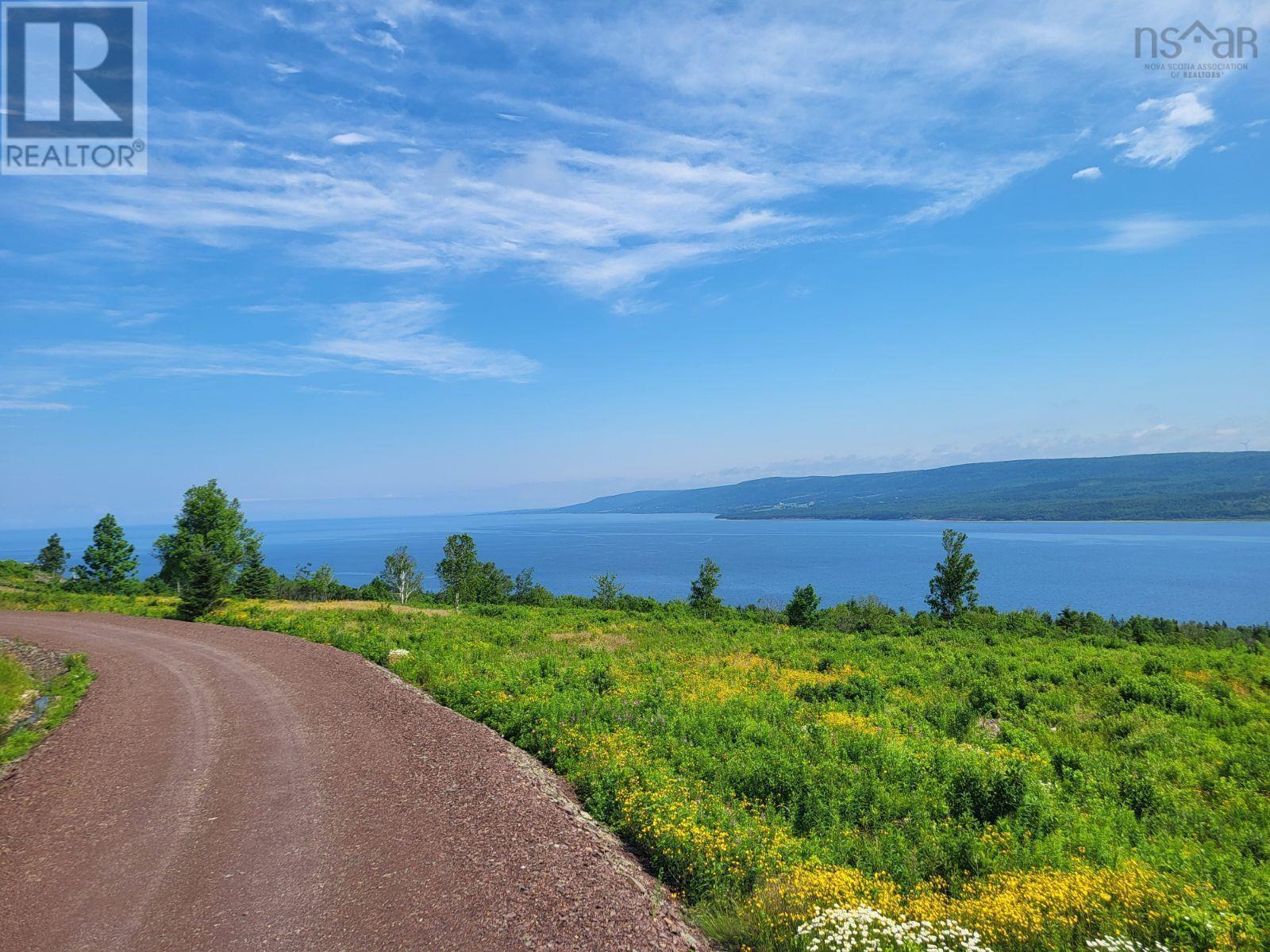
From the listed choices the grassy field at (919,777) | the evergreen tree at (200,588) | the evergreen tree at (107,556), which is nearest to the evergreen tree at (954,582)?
the grassy field at (919,777)

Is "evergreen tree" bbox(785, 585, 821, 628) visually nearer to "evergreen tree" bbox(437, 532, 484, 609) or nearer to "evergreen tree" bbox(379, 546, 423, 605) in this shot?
"evergreen tree" bbox(437, 532, 484, 609)

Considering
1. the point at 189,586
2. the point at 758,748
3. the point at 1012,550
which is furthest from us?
the point at 1012,550

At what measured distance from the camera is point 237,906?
5.69 m

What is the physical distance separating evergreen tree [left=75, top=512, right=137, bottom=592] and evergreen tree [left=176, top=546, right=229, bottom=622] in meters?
35.8

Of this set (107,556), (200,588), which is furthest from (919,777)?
(107,556)

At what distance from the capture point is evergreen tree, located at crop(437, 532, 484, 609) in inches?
2569

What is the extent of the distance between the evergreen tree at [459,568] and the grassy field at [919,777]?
142 ft

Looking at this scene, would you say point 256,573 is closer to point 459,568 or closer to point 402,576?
point 402,576

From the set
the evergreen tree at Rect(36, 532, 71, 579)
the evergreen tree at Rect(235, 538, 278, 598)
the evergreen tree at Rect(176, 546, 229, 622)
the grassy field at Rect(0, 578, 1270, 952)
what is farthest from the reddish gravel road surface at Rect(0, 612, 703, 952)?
the evergreen tree at Rect(36, 532, 71, 579)

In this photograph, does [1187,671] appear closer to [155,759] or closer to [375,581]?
[155,759]

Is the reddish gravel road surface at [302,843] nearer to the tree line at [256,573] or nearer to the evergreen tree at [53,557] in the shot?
the tree line at [256,573]

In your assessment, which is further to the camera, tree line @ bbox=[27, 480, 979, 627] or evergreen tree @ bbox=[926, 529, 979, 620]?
evergreen tree @ bbox=[926, 529, 979, 620]

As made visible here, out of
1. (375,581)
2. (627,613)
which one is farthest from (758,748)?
(375,581)

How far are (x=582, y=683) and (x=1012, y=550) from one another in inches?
8898
